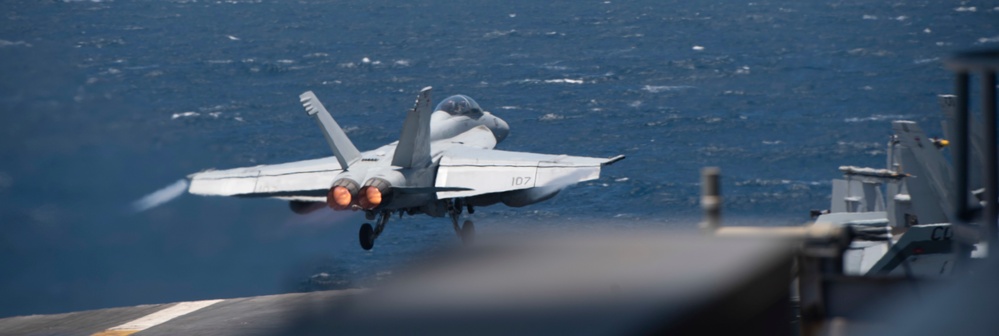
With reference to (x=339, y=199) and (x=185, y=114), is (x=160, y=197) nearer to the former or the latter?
(x=339, y=199)

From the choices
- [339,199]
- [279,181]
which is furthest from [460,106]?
[339,199]

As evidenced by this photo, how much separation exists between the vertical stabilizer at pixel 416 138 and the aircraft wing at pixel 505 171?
1283mm

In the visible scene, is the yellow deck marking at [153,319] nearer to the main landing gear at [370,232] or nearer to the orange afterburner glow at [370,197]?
the orange afterburner glow at [370,197]

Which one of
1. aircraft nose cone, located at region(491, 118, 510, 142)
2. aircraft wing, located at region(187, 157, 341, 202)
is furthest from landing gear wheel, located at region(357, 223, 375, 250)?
aircraft nose cone, located at region(491, 118, 510, 142)

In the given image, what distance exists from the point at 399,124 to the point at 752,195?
107ft

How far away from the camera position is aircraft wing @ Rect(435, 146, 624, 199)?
148 feet

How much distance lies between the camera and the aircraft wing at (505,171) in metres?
45.0

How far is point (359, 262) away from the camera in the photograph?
75562 millimetres

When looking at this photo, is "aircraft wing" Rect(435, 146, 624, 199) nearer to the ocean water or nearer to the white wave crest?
the ocean water

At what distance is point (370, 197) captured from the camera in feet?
134

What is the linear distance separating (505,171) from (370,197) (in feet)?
23.2

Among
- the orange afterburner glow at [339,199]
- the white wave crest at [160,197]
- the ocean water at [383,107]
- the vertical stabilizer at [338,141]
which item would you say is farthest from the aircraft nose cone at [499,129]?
the white wave crest at [160,197]

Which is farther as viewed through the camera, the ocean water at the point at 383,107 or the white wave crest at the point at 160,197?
the ocean water at the point at 383,107

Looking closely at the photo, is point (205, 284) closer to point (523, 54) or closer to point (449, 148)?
point (449, 148)
